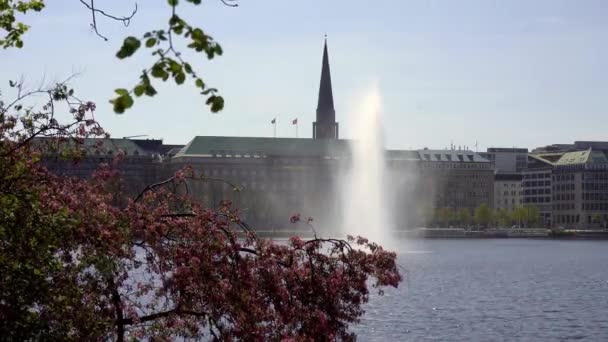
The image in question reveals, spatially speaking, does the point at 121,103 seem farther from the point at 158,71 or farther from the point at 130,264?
the point at 130,264

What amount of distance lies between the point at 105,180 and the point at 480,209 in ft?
615

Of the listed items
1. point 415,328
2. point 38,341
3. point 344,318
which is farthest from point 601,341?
point 38,341

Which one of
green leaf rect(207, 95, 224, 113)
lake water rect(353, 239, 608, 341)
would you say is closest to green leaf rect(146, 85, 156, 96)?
green leaf rect(207, 95, 224, 113)

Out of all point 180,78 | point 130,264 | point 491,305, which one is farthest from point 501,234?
point 180,78

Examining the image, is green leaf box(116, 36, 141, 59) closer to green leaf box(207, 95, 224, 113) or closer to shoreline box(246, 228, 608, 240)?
green leaf box(207, 95, 224, 113)

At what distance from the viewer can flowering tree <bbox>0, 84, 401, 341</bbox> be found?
10.7m

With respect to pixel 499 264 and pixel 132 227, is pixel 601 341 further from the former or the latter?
pixel 499 264

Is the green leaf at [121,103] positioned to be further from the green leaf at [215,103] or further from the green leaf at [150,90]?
the green leaf at [215,103]

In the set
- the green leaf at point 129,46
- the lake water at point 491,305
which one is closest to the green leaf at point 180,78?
the green leaf at point 129,46

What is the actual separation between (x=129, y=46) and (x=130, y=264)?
22.7ft

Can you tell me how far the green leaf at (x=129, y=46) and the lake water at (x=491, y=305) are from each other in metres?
22.1

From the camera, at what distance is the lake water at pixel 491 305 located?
40562 millimetres

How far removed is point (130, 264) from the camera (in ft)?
43.5

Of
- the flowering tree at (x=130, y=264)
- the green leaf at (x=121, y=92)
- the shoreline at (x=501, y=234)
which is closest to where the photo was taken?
the green leaf at (x=121, y=92)
